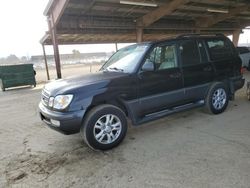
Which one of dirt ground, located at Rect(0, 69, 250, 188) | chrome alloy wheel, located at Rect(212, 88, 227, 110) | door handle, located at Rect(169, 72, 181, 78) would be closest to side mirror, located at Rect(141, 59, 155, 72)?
door handle, located at Rect(169, 72, 181, 78)

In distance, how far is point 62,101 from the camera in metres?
3.29

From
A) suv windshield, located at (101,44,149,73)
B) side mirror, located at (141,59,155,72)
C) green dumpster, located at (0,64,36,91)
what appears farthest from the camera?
green dumpster, located at (0,64,36,91)

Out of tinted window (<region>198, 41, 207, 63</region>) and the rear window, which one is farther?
the rear window

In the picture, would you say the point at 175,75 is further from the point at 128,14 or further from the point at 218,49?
the point at 128,14

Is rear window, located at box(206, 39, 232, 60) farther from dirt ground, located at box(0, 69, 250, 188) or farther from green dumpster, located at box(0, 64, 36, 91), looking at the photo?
green dumpster, located at box(0, 64, 36, 91)

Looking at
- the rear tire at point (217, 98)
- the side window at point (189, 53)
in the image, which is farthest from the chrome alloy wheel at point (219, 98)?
the side window at point (189, 53)

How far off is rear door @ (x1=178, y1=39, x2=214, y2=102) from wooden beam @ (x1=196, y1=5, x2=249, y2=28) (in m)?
10.6

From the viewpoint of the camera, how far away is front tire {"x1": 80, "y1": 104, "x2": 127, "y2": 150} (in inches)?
132

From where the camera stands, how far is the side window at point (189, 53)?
440 cm

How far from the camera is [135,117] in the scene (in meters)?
3.79

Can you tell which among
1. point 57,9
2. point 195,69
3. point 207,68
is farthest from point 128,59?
point 57,9

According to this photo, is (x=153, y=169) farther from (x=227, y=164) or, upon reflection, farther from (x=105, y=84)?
(x=105, y=84)

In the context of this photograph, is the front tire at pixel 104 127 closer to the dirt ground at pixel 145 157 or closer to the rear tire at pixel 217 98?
the dirt ground at pixel 145 157

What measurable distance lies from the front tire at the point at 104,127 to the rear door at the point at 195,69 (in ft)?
5.36
